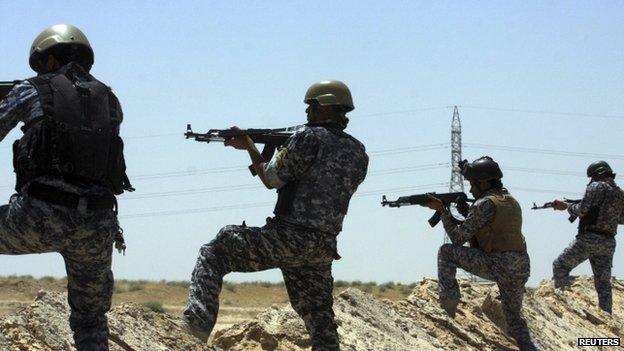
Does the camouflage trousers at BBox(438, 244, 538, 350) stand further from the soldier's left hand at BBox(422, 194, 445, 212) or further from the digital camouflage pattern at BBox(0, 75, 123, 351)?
the digital camouflage pattern at BBox(0, 75, 123, 351)

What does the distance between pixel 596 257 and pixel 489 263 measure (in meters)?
5.28

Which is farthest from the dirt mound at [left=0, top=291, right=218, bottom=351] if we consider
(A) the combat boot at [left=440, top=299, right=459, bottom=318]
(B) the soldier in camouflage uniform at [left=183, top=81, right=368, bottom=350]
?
(A) the combat boot at [left=440, top=299, right=459, bottom=318]

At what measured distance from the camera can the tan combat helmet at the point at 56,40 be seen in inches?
269

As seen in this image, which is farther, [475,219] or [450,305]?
[450,305]

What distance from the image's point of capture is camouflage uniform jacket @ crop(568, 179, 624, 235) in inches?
607

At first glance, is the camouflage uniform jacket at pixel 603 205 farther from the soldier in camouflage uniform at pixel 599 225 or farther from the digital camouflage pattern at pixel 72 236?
the digital camouflage pattern at pixel 72 236

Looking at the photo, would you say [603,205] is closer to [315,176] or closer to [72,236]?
[315,176]

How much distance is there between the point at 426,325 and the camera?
11.7m

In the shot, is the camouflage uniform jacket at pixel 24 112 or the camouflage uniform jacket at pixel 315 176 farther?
the camouflage uniform jacket at pixel 315 176

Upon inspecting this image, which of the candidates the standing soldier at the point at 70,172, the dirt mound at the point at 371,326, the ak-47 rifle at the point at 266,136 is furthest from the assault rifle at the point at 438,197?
the standing soldier at the point at 70,172

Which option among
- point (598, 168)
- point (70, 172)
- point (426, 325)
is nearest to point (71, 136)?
point (70, 172)

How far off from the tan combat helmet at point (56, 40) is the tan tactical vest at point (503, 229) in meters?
5.29

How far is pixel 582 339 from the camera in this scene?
46.4 feet

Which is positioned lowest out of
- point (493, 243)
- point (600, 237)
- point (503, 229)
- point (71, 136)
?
point (600, 237)
